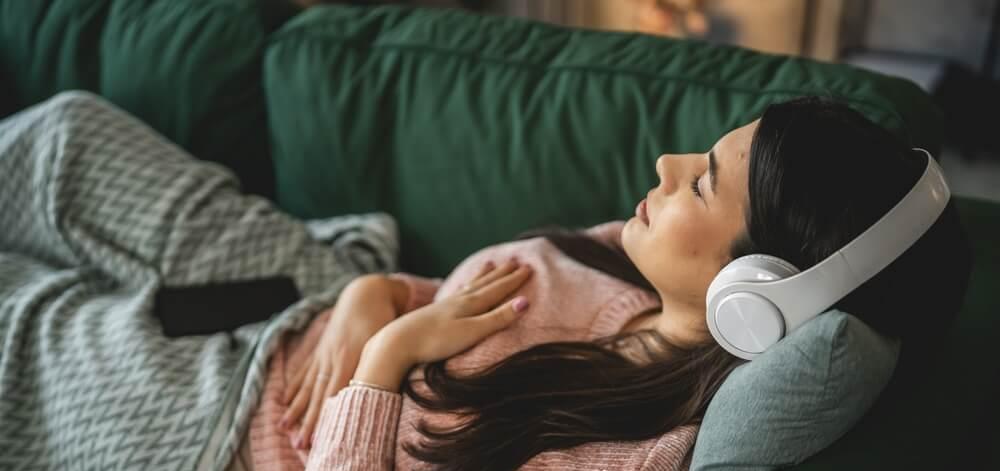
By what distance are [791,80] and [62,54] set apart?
4.26ft

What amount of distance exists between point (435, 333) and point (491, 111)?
42 cm

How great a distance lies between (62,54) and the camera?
165 centimetres

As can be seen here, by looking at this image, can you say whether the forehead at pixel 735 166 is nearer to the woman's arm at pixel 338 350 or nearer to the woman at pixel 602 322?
the woman at pixel 602 322

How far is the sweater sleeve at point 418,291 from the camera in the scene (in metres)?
1.21

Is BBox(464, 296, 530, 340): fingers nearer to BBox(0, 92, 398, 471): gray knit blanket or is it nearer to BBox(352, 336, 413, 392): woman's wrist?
BBox(352, 336, 413, 392): woman's wrist

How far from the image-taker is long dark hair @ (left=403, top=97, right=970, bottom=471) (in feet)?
2.48

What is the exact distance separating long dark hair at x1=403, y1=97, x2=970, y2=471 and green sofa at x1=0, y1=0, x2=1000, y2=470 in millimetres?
146

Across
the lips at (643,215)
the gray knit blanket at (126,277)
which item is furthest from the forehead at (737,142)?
the gray knit blanket at (126,277)

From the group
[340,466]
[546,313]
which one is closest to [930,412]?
[546,313]

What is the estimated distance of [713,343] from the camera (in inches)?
35.9

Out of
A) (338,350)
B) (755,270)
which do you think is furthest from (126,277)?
(755,270)

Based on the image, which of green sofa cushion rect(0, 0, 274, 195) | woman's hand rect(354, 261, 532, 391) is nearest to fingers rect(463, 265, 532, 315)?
woman's hand rect(354, 261, 532, 391)

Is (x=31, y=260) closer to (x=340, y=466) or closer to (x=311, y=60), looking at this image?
(x=311, y=60)

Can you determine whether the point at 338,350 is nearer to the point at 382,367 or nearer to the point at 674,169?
the point at 382,367
